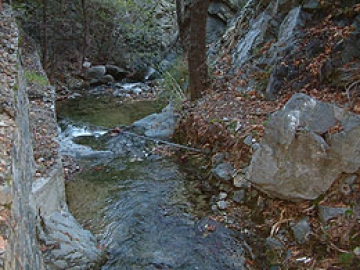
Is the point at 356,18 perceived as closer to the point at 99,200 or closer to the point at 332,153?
the point at 332,153

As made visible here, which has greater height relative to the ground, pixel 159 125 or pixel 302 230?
pixel 159 125

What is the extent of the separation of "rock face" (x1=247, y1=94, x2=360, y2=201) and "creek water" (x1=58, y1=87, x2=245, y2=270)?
84 cm

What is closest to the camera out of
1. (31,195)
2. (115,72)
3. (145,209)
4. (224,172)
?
(31,195)

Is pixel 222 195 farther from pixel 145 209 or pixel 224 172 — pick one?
pixel 145 209

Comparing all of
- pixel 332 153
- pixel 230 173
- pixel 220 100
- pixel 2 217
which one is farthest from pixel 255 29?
pixel 2 217

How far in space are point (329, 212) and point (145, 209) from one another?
2.43m

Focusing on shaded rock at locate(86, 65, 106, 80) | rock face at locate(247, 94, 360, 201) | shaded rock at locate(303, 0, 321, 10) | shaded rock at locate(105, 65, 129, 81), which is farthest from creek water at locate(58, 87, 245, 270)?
shaded rock at locate(105, 65, 129, 81)

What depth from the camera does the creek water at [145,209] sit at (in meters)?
3.74

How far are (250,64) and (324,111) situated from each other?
3.46 meters

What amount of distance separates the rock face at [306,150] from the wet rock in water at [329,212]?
0.65ft

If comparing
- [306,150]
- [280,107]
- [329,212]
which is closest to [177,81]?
[280,107]

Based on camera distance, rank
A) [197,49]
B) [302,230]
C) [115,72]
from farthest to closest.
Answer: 1. [115,72]
2. [197,49]
3. [302,230]

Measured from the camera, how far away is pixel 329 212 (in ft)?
11.1

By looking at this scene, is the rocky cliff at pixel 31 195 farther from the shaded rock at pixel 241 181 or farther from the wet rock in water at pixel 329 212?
the wet rock in water at pixel 329 212
